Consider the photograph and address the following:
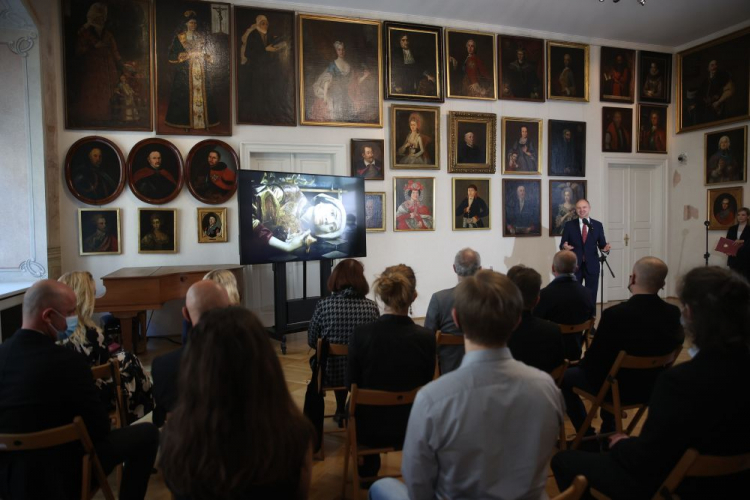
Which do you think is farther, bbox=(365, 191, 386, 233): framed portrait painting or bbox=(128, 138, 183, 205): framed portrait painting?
bbox=(365, 191, 386, 233): framed portrait painting

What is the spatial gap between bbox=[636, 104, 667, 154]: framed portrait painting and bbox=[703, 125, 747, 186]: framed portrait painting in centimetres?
84

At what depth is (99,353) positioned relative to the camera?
3346 mm

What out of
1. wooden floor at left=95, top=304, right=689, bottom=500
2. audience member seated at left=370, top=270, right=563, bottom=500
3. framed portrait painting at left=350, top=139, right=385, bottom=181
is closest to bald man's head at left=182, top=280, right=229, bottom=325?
wooden floor at left=95, top=304, right=689, bottom=500

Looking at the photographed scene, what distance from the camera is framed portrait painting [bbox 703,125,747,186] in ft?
30.7

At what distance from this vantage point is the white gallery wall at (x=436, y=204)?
743 cm

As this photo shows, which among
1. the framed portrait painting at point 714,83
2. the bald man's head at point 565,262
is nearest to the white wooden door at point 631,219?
the framed portrait painting at point 714,83

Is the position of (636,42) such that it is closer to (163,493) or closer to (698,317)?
(698,317)

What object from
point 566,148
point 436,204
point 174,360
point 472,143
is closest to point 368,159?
point 436,204

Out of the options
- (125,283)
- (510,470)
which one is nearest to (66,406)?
(510,470)

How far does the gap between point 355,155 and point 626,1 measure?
5507 millimetres

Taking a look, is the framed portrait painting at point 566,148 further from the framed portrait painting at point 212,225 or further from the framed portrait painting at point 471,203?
the framed portrait painting at point 212,225

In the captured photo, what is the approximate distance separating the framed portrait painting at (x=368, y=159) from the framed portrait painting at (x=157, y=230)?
3.15 m

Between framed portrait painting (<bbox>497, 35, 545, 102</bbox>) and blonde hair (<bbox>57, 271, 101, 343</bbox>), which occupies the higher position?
framed portrait painting (<bbox>497, 35, 545, 102</bbox>)

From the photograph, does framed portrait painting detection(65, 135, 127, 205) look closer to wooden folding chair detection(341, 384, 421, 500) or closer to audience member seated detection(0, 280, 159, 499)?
audience member seated detection(0, 280, 159, 499)
